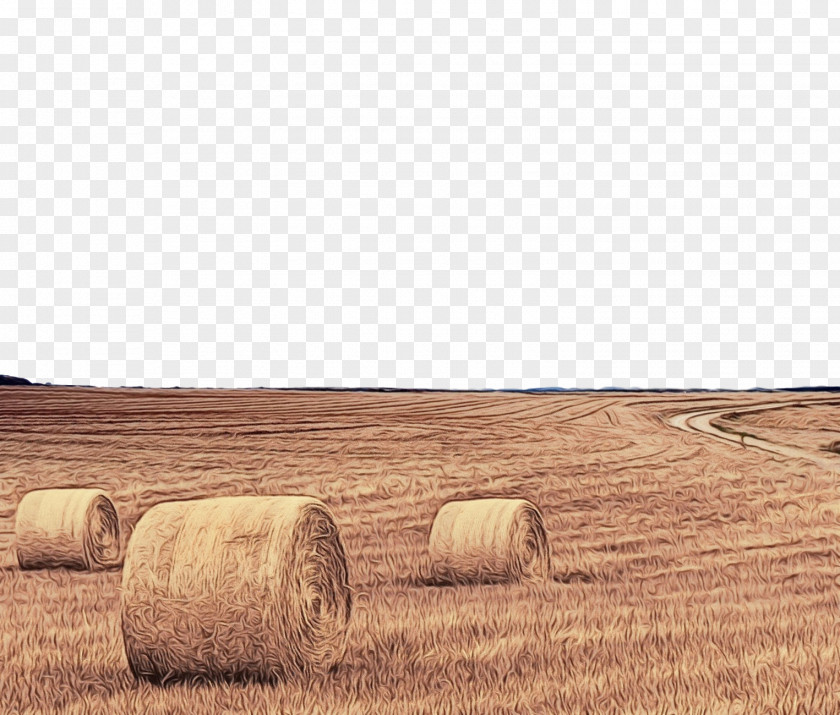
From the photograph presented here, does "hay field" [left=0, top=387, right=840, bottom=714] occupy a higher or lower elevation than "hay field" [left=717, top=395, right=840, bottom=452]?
lower

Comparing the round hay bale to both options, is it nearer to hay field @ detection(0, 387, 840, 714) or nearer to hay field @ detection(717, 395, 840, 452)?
hay field @ detection(0, 387, 840, 714)

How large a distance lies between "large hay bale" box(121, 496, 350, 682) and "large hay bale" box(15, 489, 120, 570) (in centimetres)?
790

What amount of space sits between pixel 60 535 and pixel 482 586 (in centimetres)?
590

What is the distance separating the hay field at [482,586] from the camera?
866 cm

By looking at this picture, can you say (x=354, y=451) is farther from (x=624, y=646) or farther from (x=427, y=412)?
(x=624, y=646)

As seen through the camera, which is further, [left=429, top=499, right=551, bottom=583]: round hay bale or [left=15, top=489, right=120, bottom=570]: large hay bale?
[left=15, top=489, right=120, bottom=570]: large hay bale

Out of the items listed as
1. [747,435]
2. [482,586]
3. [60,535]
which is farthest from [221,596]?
[747,435]

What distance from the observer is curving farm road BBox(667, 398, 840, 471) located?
103 feet

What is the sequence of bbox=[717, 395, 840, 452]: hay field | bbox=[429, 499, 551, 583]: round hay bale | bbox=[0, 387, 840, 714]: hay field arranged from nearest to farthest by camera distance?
1. bbox=[0, 387, 840, 714]: hay field
2. bbox=[429, 499, 551, 583]: round hay bale
3. bbox=[717, 395, 840, 452]: hay field

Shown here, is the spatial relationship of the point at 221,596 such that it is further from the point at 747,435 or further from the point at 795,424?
the point at 795,424

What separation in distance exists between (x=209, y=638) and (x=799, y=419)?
3444 cm

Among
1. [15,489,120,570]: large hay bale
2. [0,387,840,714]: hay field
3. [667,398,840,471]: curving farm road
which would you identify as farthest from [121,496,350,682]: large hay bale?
[667,398,840,471]: curving farm road

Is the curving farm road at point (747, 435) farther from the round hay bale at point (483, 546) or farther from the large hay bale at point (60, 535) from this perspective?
the large hay bale at point (60, 535)

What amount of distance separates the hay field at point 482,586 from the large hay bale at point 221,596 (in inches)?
8.7
